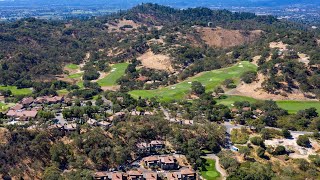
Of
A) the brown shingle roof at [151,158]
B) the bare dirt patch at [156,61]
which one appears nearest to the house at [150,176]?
the brown shingle roof at [151,158]

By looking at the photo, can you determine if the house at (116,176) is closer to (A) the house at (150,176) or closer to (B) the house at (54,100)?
(A) the house at (150,176)

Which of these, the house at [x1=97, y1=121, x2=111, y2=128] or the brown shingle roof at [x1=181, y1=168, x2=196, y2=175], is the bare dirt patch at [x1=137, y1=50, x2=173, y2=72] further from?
the brown shingle roof at [x1=181, y1=168, x2=196, y2=175]

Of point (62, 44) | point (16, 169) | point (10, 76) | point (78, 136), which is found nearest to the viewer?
point (16, 169)

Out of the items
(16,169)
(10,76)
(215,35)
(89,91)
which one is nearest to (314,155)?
(16,169)

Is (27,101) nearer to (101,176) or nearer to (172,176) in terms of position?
(101,176)

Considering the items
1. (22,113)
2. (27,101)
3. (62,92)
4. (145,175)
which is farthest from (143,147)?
(62,92)

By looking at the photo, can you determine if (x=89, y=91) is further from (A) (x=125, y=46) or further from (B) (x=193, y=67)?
(A) (x=125, y=46)

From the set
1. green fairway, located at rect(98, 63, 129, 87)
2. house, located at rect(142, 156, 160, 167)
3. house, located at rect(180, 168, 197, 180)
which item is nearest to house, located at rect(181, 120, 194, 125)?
house, located at rect(142, 156, 160, 167)

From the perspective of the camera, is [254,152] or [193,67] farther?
[193,67]
